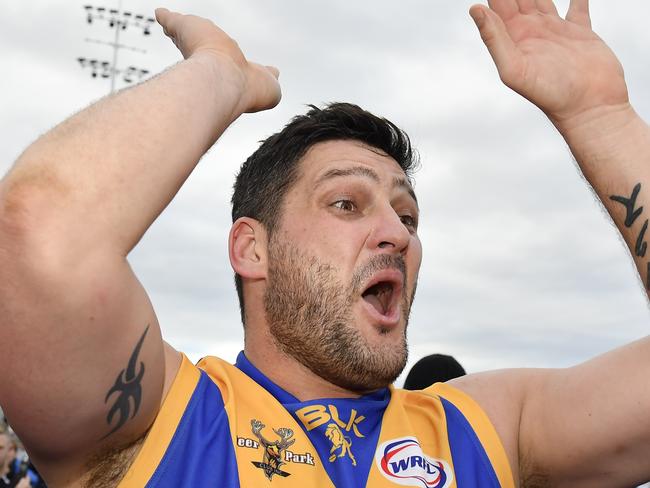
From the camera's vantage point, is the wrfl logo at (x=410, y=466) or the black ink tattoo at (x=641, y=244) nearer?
the black ink tattoo at (x=641, y=244)

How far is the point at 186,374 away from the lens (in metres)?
2.76

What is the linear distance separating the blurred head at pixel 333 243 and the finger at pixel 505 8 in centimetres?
83

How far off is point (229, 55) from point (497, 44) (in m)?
1.01

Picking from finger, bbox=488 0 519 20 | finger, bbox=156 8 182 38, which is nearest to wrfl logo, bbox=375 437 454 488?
finger, bbox=488 0 519 20

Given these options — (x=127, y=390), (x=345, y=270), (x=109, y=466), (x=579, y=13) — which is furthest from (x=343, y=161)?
(x=109, y=466)

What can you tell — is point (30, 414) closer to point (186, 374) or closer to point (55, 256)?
point (55, 256)

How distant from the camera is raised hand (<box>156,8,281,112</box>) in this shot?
8.84 feet

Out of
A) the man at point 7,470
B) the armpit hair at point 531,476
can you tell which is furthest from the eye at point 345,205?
the man at point 7,470

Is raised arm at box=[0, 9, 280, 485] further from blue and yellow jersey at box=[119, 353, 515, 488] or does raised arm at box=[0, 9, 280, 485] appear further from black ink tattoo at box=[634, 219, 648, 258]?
black ink tattoo at box=[634, 219, 648, 258]

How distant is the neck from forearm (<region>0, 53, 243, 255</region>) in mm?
1123

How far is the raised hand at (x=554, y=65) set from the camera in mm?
2816

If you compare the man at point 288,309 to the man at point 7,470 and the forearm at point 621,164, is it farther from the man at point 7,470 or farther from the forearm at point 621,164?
the man at point 7,470

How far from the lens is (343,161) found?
335cm

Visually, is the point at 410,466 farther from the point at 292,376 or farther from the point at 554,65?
the point at 554,65
